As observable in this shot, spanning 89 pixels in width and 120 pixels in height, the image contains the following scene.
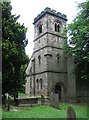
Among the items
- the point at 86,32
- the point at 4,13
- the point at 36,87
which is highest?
the point at 4,13

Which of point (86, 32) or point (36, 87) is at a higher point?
point (86, 32)

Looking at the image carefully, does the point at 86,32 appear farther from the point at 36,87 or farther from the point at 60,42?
the point at 36,87

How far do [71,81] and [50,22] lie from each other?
10.2m

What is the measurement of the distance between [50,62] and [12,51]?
1380cm

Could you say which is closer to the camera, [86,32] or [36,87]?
[86,32]

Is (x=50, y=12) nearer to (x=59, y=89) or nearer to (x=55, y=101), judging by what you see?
(x=59, y=89)

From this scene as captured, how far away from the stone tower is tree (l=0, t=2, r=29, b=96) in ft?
34.6

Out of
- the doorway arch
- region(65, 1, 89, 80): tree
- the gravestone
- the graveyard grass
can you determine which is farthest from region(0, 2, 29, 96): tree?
the doorway arch

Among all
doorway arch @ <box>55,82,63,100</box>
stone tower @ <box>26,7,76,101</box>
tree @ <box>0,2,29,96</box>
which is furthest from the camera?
doorway arch @ <box>55,82,63,100</box>

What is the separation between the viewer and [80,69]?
2647 cm

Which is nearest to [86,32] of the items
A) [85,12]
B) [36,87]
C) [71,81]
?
[85,12]

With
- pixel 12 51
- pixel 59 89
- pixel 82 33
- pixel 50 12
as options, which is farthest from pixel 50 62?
pixel 12 51

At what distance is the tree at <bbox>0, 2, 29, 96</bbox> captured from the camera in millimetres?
17031

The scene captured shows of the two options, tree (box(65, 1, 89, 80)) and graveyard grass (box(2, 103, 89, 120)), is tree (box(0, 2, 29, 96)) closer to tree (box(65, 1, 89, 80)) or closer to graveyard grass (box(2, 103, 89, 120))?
graveyard grass (box(2, 103, 89, 120))
